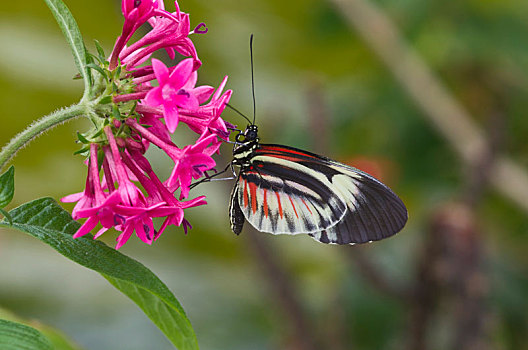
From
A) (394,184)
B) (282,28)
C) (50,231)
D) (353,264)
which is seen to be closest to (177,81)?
(50,231)

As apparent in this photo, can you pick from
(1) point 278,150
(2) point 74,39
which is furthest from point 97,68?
(1) point 278,150

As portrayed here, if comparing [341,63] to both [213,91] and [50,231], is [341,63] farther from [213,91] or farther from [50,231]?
[50,231]

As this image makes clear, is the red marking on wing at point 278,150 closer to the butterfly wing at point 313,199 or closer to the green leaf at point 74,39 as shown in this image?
the butterfly wing at point 313,199

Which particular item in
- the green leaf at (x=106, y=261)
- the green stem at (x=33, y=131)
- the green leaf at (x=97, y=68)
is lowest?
the green leaf at (x=106, y=261)

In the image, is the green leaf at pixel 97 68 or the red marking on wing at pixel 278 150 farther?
the red marking on wing at pixel 278 150

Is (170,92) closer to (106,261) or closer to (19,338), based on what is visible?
(106,261)

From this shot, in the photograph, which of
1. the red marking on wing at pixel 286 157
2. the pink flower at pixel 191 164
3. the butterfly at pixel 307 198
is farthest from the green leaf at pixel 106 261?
the red marking on wing at pixel 286 157
